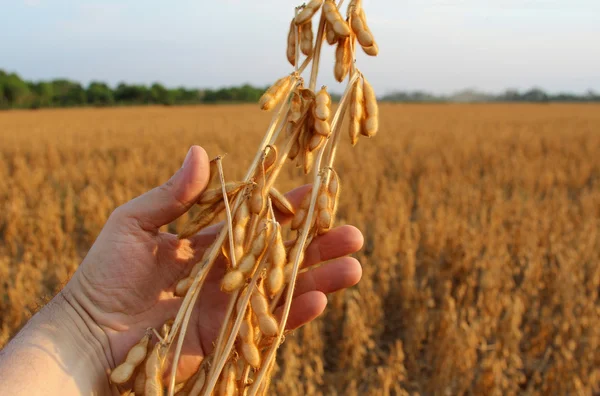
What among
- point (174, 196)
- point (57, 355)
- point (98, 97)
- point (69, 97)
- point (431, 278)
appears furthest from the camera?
point (98, 97)

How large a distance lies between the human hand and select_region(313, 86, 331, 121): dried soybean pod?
1.72ft

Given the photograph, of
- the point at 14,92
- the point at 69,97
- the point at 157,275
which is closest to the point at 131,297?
the point at 157,275

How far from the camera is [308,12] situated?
120 cm

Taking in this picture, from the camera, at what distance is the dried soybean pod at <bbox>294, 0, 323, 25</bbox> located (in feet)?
3.92

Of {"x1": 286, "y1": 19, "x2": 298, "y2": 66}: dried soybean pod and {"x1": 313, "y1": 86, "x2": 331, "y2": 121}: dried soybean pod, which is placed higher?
{"x1": 286, "y1": 19, "x2": 298, "y2": 66}: dried soybean pod

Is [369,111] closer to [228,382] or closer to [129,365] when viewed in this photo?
[228,382]

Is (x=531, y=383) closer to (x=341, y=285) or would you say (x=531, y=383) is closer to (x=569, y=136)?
(x=341, y=285)

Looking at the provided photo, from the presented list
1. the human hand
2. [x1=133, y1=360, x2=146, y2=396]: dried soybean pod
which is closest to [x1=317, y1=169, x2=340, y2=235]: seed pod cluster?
the human hand

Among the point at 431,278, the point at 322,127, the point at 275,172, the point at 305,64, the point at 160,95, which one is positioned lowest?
the point at 431,278

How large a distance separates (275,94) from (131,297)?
958 millimetres

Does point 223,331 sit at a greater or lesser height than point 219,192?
lesser

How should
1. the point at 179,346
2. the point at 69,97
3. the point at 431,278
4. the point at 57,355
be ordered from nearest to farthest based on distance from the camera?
1. the point at 179,346
2. the point at 57,355
3. the point at 431,278
4. the point at 69,97

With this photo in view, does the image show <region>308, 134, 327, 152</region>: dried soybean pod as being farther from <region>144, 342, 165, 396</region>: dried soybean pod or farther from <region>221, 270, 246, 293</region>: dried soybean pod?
<region>144, 342, 165, 396</region>: dried soybean pod

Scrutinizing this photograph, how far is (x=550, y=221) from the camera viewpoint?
4512 millimetres
